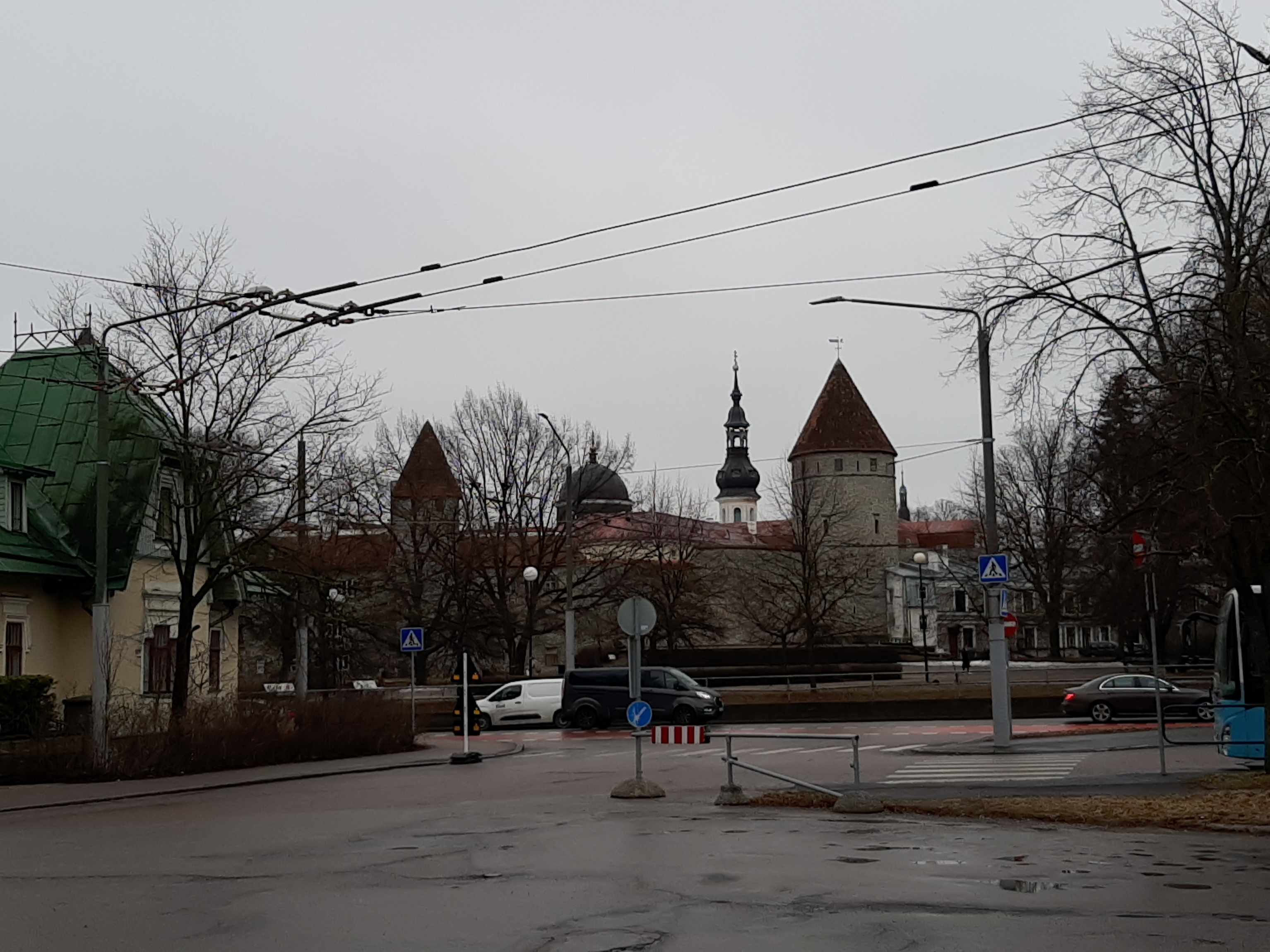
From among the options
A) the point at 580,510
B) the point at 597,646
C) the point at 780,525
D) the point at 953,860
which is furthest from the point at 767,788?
the point at 780,525

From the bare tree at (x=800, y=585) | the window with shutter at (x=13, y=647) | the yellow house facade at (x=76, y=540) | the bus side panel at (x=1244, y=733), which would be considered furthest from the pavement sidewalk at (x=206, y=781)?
the bare tree at (x=800, y=585)

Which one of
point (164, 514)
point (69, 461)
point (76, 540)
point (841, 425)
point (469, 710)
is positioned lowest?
point (469, 710)

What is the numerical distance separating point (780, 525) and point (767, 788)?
75.4 m

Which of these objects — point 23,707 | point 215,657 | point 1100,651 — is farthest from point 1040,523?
point 23,707

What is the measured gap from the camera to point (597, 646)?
76.6m

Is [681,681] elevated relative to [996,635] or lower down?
lower down

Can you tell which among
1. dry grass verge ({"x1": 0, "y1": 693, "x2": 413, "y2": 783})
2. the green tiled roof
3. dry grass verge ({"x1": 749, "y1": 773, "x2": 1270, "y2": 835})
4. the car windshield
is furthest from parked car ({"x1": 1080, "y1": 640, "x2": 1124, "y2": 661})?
dry grass verge ({"x1": 749, "y1": 773, "x2": 1270, "y2": 835})

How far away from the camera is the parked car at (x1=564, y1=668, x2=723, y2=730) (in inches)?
1533

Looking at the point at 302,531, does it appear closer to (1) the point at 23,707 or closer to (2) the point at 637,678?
(1) the point at 23,707

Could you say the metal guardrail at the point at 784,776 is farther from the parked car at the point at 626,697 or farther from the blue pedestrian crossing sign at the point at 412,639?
the parked car at the point at 626,697

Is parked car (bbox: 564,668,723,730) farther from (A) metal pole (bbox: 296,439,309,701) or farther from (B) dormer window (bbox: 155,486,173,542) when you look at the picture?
(B) dormer window (bbox: 155,486,173,542)

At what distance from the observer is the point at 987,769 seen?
922 inches

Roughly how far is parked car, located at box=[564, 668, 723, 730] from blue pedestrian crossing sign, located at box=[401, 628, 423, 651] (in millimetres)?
7249

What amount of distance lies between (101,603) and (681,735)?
11.6 metres
